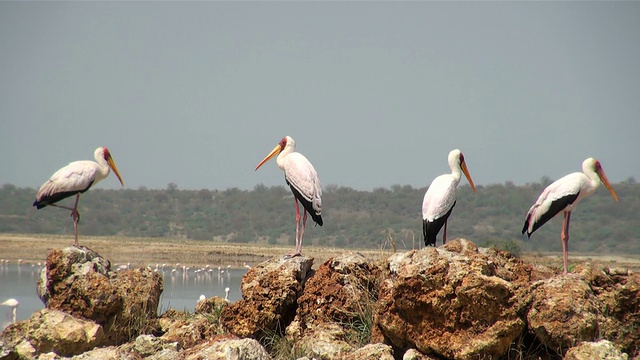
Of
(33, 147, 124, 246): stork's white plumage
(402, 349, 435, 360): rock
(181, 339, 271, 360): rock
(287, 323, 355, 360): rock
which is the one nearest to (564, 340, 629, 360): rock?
(402, 349, 435, 360): rock

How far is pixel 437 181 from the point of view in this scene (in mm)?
10406

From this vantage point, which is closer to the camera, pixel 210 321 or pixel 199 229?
pixel 210 321

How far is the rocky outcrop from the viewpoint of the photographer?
23.8ft

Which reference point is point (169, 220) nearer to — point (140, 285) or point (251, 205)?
point (251, 205)

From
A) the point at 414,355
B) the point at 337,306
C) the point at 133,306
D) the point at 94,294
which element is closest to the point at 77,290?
the point at 94,294

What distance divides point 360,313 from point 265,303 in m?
0.99

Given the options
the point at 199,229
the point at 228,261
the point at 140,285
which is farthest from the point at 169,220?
the point at 140,285

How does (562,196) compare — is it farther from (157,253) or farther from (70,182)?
(157,253)

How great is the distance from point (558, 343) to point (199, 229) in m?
50.8

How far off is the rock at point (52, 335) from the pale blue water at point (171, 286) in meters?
6.80

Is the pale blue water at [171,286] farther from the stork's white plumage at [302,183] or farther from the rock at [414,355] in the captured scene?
the rock at [414,355]

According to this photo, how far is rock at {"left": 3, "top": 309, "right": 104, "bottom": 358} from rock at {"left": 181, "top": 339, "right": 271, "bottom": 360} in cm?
200

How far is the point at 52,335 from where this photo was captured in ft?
29.7

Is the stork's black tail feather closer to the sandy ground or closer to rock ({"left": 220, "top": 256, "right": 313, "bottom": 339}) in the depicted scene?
rock ({"left": 220, "top": 256, "right": 313, "bottom": 339})
